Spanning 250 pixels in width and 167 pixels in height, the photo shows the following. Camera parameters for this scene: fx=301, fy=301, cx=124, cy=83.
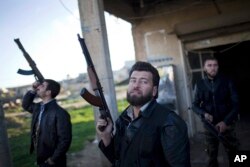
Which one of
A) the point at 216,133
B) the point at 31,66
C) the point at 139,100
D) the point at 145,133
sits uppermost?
the point at 31,66

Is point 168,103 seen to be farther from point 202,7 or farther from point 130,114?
point 130,114

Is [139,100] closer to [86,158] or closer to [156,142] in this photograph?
[156,142]

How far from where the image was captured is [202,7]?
308 inches

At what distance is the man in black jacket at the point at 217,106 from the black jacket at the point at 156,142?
229cm

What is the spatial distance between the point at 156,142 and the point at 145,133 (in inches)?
4.0

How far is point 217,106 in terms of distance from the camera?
4422 mm

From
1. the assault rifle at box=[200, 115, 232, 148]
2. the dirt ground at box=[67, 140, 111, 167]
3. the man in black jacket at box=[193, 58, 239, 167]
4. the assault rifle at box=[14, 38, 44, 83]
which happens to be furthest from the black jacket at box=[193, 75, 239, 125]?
the dirt ground at box=[67, 140, 111, 167]

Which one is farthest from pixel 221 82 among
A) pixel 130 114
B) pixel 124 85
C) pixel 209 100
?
pixel 124 85

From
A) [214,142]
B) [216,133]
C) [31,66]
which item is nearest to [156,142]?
[216,133]

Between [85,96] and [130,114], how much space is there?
443mm

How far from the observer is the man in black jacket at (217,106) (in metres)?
4.31

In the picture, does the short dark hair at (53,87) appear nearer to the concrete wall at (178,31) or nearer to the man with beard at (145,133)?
the man with beard at (145,133)

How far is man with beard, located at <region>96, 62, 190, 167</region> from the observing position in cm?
213

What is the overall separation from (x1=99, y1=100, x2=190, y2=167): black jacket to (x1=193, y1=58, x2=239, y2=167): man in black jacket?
2287 millimetres
